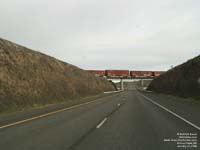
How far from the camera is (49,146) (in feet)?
26.3

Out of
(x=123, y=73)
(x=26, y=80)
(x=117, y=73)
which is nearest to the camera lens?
(x=26, y=80)

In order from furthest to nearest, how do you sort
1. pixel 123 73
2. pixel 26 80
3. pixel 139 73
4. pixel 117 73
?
pixel 139 73 < pixel 123 73 < pixel 117 73 < pixel 26 80

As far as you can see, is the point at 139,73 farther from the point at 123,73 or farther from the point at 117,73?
the point at 117,73

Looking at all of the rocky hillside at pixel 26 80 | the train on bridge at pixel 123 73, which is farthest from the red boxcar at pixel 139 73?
the rocky hillside at pixel 26 80

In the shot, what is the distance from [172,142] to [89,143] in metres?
2.39

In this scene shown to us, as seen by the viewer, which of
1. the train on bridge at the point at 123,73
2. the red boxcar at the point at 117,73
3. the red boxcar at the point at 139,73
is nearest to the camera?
the train on bridge at the point at 123,73

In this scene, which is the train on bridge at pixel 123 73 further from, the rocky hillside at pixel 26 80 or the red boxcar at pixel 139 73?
the rocky hillside at pixel 26 80

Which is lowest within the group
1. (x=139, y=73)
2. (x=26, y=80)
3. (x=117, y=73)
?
(x=26, y=80)

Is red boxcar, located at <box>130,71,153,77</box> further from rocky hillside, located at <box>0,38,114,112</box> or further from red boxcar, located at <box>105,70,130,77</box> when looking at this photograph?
rocky hillside, located at <box>0,38,114,112</box>

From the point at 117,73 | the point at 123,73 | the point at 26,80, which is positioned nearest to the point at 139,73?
the point at 123,73

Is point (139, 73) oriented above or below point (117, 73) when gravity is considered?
above

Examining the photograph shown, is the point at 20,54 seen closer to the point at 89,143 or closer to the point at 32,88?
the point at 32,88

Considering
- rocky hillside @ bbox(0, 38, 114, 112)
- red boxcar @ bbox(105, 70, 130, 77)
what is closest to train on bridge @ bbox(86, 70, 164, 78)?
red boxcar @ bbox(105, 70, 130, 77)

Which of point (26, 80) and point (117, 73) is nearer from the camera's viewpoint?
point (26, 80)
